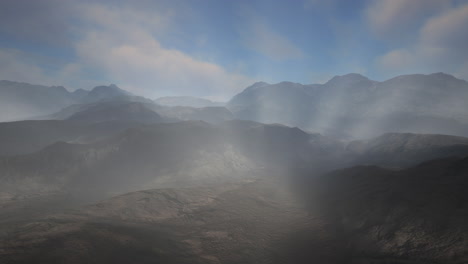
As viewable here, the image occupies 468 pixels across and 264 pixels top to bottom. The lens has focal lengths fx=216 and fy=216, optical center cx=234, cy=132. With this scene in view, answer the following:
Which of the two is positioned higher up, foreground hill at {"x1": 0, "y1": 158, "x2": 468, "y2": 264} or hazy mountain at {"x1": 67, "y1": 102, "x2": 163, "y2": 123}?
hazy mountain at {"x1": 67, "y1": 102, "x2": 163, "y2": 123}

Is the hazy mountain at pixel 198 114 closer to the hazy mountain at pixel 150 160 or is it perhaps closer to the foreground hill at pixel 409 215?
the hazy mountain at pixel 150 160

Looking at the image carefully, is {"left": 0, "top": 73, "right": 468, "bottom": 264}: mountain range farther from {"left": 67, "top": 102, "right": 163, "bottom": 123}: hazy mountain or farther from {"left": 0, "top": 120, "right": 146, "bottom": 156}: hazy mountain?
{"left": 67, "top": 102, "right": 163, "bottom": 123}: hazy mountain

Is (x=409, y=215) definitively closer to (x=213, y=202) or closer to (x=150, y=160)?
(x=213, y=202)

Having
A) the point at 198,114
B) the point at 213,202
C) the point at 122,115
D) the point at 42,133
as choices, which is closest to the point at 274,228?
the point at 213,202

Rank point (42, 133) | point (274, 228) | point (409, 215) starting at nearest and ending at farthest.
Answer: point (409, 215) < point (274, 228) < point (42, 133)

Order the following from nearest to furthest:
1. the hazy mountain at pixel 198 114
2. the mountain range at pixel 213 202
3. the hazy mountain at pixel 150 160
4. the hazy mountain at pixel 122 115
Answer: the mountain range at pixel 213 202
the hazy mountain at pixel 150 160
the hazy mountain at pixel 122 115
the hazy mountain at pixel 198 114

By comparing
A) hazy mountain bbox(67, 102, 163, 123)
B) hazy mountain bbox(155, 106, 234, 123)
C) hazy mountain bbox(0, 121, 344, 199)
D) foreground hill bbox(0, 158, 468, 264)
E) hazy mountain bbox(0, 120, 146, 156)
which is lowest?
foreground hill bbox(0, 158, 468, 264)

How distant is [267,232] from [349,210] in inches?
458

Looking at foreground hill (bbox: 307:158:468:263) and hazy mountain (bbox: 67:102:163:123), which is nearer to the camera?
foreground hill (bbox: 307:158:468:263)

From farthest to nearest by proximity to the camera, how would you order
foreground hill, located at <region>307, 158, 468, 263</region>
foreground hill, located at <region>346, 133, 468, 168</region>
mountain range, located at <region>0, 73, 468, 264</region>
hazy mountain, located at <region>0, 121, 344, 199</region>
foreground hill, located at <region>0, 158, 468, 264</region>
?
foreground hill, located at <region>346, 133, 468, 168</region>
hazy mountain, located at <region>0, 121, 344, 199</region>
mountain range, located at <region>0, 73, 468, 264</region>
foreground hill, located at <region>307, 158, 468, 263</region>
foreground hill, located at <region>0, 158, 468, 264</region>

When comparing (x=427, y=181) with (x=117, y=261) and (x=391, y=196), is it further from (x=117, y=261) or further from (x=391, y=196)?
(x=117, y=261)

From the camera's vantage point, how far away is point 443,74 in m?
196

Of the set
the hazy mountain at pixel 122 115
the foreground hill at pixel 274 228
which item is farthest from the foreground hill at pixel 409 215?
the hazy mountain at pixel 122 115

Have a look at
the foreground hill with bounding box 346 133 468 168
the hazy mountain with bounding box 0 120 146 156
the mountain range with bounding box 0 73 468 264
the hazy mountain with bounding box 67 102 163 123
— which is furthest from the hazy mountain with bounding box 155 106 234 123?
the foreground hill with bounding box 346 133 468 168
